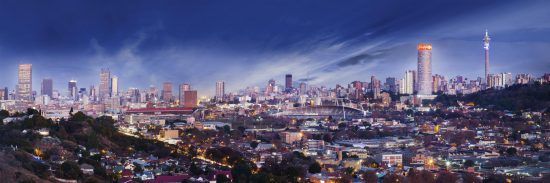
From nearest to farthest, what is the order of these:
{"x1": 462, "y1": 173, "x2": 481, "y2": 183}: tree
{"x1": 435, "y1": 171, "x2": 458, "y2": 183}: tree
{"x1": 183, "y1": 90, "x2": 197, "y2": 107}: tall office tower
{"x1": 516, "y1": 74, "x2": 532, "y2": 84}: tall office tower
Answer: {"x1": 435, "y1": 171, "x2": 458, "y2": 183}: tree, {"x1": 462, "y1": 173, "x2": 481, "y2": 183}: tree, {"x1": 516, "y1": 74, "x2": 532, "y2": 84}: tall office tower, {"x1": 183, "y1": 90, "x2": 197, "y2": 107}: tall office tower

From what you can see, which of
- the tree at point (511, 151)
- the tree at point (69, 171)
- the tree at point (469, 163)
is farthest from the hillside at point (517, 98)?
the tree at point (69, 171)

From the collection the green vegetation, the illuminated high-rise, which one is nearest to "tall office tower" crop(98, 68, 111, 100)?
the illuminated high-rise

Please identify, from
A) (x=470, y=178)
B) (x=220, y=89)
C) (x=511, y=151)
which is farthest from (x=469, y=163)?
(x=220, y=89)

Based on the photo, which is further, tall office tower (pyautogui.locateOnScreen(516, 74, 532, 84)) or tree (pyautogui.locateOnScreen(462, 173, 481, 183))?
tall office tower (pyautogui.locateOnScreen(516, 74, 532, 84))

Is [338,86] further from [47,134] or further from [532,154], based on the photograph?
[47,134]

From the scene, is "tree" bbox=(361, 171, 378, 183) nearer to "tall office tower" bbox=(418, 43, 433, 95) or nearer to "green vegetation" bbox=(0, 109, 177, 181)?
"green vegetation" bbox=(0, 109, 177, 181)

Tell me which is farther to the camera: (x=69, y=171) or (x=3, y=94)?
(x=3, y=94)

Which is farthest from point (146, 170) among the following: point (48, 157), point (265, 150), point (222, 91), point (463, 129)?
point (222, 91)

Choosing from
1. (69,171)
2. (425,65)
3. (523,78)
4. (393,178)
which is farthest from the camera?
(425,65)

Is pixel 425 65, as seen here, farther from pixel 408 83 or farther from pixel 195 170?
pixel 195 170
